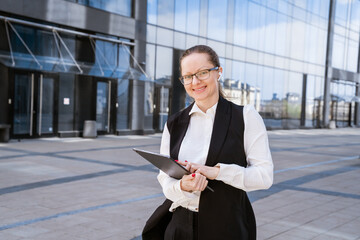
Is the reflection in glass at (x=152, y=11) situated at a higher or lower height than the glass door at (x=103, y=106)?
higher

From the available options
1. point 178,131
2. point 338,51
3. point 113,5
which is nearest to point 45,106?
point 113,5

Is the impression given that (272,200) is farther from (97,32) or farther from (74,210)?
(97,32)

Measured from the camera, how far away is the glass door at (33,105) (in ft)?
53.8

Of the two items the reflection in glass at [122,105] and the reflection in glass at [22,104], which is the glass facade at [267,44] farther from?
the reflection in glass at [22,104]

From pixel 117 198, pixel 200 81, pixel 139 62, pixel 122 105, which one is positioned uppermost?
pixel 139 62

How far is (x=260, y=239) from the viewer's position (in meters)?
5.13

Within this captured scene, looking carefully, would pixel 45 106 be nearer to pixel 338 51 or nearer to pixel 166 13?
pixel 166 13

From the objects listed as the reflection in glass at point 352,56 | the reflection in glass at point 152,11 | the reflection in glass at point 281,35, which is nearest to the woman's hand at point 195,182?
the reflection in glass at point 152,11

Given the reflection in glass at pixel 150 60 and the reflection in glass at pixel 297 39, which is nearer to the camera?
the reflection in glass at pixel 150 60

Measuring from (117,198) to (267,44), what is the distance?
85.8 ft

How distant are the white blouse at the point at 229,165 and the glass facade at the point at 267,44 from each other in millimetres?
19852

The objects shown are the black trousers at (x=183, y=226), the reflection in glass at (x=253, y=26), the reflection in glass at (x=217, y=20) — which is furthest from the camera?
the reflection in glass at (x=253, y=26)

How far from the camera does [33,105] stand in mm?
16812

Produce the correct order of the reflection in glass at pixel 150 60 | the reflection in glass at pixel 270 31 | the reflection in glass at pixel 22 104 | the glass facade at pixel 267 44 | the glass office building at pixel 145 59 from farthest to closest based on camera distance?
the reflection in glass at pixel 270 31 < the glass facade at pixel 267 44 < the reflection in glass at pixel 150 60 < the glass office building at pixel 145 59 < the reflection in glass at pixel 22 104
